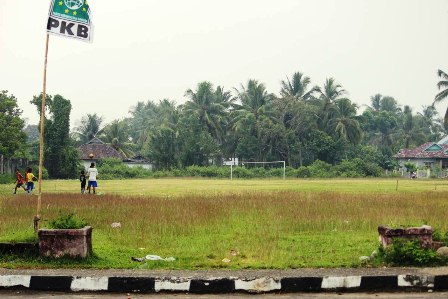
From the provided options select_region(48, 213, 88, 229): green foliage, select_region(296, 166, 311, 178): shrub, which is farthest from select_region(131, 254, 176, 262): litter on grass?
select_region(296, 166, 311, 178): shrub

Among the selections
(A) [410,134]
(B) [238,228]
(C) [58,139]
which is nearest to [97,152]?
(C) [58,139]

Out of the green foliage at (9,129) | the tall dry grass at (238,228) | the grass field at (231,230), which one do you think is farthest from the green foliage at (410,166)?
the tall dry grass at (238,228)

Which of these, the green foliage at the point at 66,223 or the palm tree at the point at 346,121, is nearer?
the green foliage at the point at 66,223

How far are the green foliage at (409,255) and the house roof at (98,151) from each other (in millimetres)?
63012

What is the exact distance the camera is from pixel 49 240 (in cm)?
790

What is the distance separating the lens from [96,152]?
69.7m

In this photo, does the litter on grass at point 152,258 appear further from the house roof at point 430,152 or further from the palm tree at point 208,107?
the house roof at point 430,152

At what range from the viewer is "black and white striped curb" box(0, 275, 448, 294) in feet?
22.2

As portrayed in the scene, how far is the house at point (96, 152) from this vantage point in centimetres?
6919

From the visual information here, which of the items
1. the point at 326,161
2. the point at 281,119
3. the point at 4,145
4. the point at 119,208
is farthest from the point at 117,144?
the point at 119,208

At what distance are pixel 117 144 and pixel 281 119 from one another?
21.5 metres

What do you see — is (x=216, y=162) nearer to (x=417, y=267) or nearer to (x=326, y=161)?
(x=326, y=161)

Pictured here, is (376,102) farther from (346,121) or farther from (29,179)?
(29,179)

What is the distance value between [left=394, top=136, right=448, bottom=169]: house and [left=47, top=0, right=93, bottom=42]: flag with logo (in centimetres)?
6507
